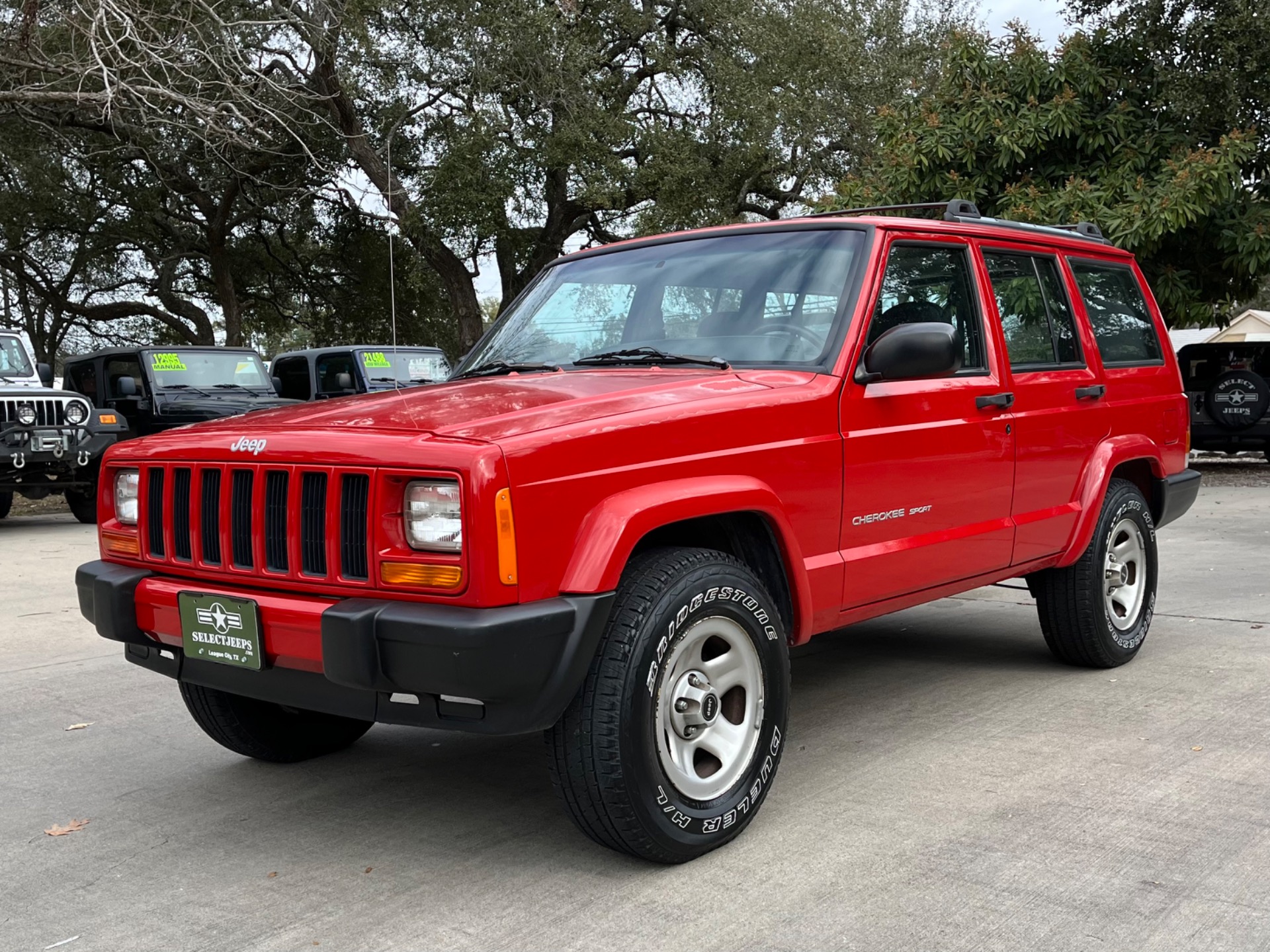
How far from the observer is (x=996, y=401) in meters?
Result: 4.61

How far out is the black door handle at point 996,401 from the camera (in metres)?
4.54

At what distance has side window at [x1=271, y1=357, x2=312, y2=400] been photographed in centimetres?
1823

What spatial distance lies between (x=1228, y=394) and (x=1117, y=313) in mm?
12171

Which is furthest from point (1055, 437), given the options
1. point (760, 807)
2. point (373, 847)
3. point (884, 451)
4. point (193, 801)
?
point (193, 801)

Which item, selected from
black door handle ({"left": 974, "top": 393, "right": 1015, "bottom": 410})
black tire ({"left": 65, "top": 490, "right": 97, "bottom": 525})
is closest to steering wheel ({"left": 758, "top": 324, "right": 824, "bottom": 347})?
black door handle ({"left": 974, "top": 393, "right": 1015, "bottom": 410})

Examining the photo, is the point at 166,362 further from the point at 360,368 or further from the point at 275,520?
the point at 275,520

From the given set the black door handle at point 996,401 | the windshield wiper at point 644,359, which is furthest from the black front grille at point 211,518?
the black door handle at point 996,401

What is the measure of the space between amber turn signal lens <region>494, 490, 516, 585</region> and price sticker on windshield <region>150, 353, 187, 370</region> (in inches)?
522

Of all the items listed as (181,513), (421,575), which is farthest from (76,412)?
(421,575)

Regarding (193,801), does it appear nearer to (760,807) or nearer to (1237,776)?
(760,807)

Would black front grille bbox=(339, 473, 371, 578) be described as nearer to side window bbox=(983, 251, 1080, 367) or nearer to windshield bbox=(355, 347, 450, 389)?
side window bbox=(983, 251, 1080, 367)

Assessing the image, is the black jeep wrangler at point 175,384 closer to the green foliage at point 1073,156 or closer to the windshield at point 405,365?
the windshield at point 405,365

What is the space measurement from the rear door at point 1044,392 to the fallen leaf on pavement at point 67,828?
340cm

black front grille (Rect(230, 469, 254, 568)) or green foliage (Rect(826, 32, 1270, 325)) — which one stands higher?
green foliage (Rect(826, 32, 1270, 325))
